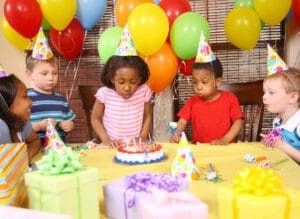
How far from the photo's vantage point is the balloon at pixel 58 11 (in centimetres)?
238

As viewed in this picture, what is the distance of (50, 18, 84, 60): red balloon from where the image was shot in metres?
2.63

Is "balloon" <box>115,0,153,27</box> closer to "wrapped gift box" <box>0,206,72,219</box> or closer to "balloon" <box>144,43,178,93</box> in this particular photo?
"balloon" <box>144,43,178,93</box>

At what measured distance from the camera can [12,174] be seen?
2.65 feet

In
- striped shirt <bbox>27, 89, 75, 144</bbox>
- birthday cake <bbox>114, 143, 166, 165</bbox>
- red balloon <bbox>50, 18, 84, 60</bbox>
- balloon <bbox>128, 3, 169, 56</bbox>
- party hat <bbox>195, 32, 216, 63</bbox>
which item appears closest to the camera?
birthday cake <bbox>114, 143, 166, 165</bbox>

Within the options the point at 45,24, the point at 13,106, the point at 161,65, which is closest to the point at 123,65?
the point at 161,65

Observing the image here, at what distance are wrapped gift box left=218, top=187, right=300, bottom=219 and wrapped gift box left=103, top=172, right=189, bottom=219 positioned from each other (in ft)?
0.37

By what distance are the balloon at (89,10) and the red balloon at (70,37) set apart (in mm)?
83

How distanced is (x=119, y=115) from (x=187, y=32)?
64 cm

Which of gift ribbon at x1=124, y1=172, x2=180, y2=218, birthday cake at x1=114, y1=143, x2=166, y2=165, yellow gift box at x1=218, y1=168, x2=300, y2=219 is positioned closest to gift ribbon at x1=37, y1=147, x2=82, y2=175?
gift ribbon at x1=124, y1=172, x2=180, y2=218

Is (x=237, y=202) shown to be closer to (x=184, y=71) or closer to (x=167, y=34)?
(x=167, y=34)

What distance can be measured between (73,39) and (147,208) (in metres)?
2.15

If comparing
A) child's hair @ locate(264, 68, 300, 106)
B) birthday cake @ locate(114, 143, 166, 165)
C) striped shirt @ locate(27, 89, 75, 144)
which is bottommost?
birthday cake @ locate(114, 143, 166, 165)

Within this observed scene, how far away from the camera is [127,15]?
2436 mm

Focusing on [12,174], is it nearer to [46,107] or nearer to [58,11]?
[46,107]
